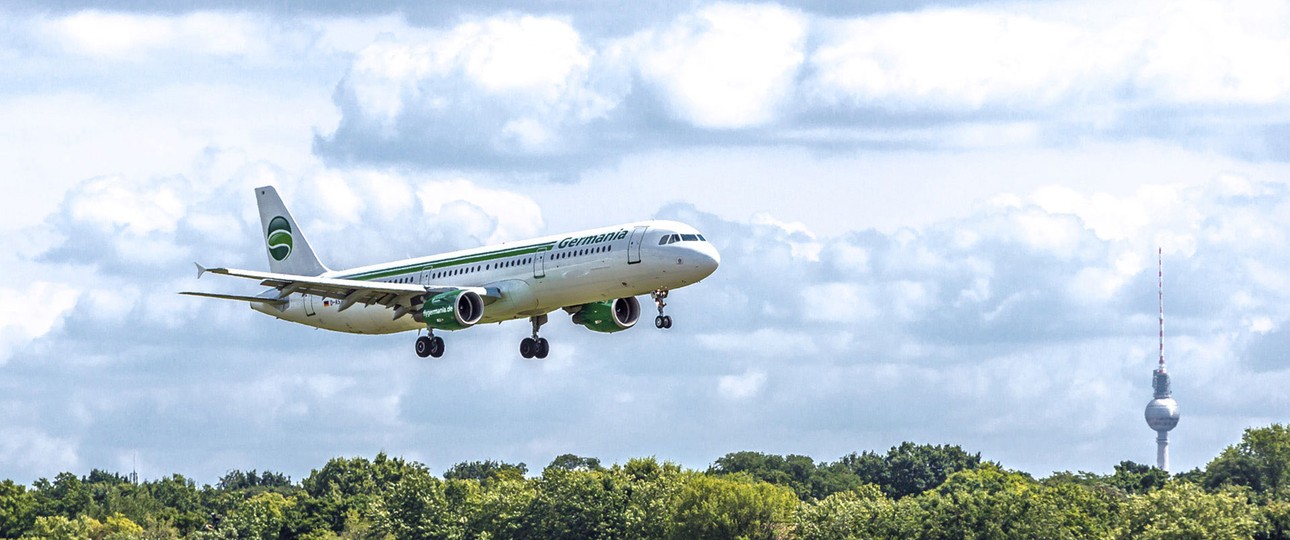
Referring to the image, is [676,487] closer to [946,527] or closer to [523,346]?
[946,527]

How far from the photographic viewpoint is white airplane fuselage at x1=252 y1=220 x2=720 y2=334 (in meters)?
99.1

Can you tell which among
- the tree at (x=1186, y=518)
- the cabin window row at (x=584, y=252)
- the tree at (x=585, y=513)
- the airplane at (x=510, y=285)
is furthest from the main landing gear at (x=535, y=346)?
the tree at (x=585, y=513)

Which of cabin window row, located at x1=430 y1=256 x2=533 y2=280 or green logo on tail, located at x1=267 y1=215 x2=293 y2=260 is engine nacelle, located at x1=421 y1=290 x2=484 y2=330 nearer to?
cabin window row, located at x1=430 y1=256 x2=533 y2=280

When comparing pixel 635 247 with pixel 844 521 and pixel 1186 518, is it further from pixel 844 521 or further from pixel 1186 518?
pixel 844 521

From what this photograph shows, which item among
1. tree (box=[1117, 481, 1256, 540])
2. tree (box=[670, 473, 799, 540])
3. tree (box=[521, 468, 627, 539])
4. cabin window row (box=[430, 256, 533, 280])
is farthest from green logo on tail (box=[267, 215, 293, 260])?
tree (box=[1117, 481, 1256, 540])

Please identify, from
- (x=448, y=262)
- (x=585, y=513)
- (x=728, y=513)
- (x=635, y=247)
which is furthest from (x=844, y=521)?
(x=635, y=247)

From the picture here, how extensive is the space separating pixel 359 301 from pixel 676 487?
9051cm

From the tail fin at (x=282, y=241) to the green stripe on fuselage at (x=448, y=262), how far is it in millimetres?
11408

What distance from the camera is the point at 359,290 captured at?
4200 inches

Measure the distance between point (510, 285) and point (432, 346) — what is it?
21.0 ft

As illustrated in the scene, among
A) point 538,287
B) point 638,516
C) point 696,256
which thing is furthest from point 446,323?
point 638,516

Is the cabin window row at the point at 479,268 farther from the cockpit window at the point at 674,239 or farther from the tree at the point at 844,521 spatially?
the tree at the point at 844,521

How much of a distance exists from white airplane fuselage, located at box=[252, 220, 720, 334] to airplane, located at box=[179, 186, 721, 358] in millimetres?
46

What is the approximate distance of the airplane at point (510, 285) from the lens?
3912 inches
